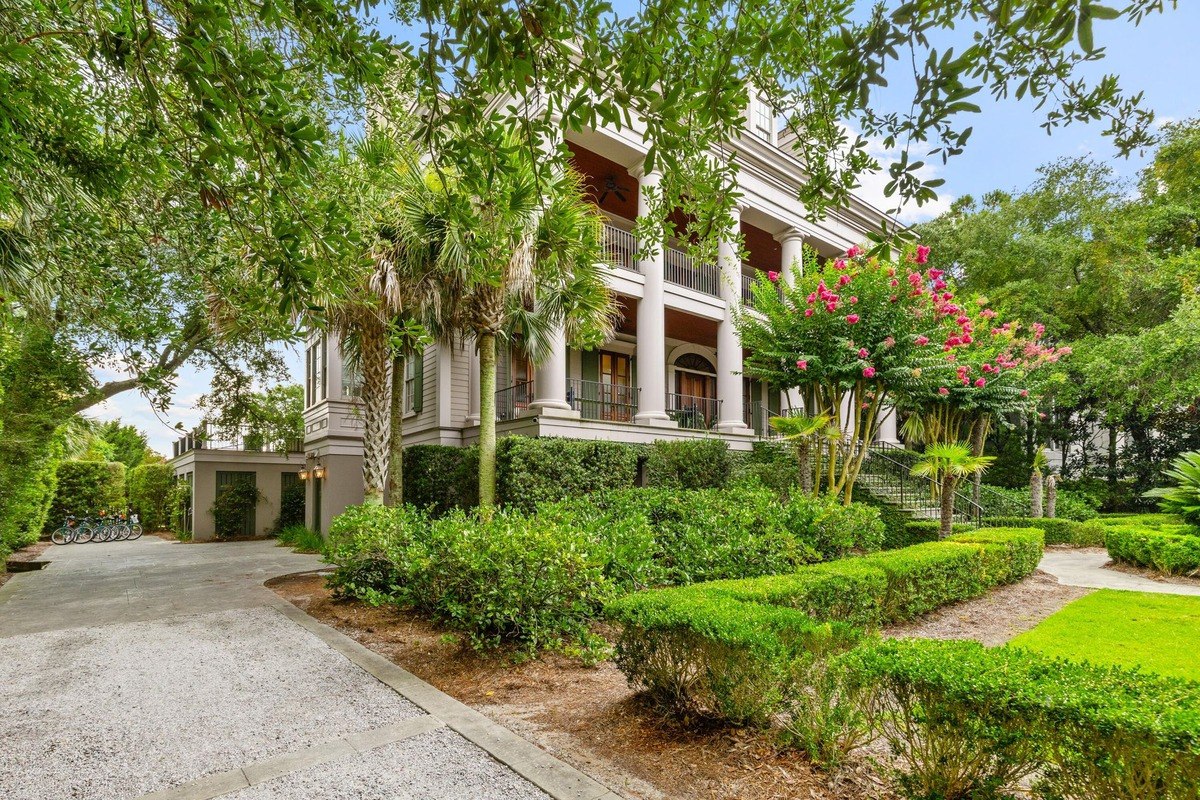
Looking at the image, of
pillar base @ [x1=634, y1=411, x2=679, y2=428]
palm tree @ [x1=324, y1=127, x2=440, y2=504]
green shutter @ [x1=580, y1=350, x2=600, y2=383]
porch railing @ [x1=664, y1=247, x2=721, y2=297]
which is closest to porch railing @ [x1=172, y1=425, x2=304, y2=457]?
green shutter @ [x1=580, y1=350, x2=600, y2=383]

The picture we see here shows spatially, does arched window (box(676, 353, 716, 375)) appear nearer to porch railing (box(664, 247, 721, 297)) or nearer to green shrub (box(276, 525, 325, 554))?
porch railing (box(664, 247, 721, 297))

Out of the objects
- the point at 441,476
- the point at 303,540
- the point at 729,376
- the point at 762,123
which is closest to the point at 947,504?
the point at 729,376

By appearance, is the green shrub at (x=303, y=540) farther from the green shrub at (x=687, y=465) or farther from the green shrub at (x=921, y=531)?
the green shrub at (x=921, y=531)

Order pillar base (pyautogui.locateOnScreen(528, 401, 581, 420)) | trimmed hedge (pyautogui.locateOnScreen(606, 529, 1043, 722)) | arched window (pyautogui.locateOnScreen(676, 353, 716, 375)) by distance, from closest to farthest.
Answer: trimmed hedge (pyautogui.locateOnScreen(606, 529, 1043, 722))
pillar base (pyautogui.locateOnScreen(528, 401, 581, 420))
arched window (pyautogui.locateOnScreen(676, 353, 716, 375))

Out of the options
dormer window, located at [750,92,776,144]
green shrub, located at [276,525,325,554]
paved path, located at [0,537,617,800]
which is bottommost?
green shrub, located at [276,525,325,554]

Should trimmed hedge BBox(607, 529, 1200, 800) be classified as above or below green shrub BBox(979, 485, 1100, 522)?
above

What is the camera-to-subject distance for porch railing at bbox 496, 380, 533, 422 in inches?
580

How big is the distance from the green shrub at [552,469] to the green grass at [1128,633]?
6.17m

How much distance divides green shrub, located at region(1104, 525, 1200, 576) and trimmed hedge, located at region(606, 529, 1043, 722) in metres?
5.68

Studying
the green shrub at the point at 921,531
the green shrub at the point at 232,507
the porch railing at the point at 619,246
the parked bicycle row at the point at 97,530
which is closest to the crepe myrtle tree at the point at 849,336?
the green shrub at the point at 921,531

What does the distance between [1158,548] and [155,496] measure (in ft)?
103

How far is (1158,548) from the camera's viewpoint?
9.87 m

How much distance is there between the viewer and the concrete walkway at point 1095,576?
348 inches

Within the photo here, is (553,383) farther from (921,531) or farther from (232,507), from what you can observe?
(232,507)
